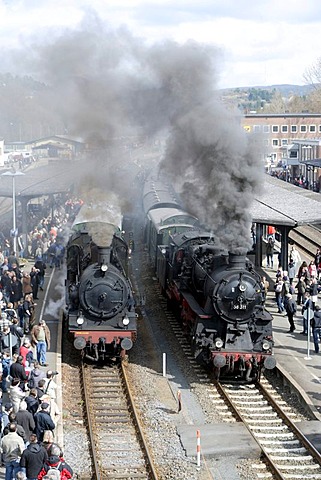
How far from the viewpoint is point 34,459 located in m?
9.00

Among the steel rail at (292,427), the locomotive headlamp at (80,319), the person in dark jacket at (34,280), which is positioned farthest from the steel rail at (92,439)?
the person in dark jacket at (34,280)

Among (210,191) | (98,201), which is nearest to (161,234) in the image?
(98,201)

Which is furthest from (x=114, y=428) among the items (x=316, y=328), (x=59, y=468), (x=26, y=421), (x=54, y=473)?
(x=316, y=328)

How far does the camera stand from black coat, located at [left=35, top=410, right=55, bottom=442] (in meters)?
10.3

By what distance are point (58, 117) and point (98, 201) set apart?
153 inches

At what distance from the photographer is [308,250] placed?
32406 millimetres

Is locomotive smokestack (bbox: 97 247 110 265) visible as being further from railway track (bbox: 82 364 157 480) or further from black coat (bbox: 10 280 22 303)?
black coat (bbox: 10 280 22 303)

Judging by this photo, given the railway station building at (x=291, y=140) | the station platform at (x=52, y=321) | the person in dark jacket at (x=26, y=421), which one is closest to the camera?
the person in dark jacket at (x=26, y=421)

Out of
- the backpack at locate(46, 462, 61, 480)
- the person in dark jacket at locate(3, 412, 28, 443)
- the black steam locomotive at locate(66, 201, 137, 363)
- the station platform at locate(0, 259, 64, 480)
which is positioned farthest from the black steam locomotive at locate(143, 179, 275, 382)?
the backpack at locate(46, 462, 61, 480)

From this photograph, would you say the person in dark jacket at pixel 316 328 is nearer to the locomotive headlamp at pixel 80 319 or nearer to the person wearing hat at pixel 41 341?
the locomotive headlamp at pixel 80 319

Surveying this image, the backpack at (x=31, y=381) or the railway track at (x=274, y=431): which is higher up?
the backpack at (x=31, y=381)

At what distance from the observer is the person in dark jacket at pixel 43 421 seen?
10336 mm

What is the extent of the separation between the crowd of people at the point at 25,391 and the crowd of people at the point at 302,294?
511 cm

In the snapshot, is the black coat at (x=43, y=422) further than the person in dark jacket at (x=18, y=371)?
No
